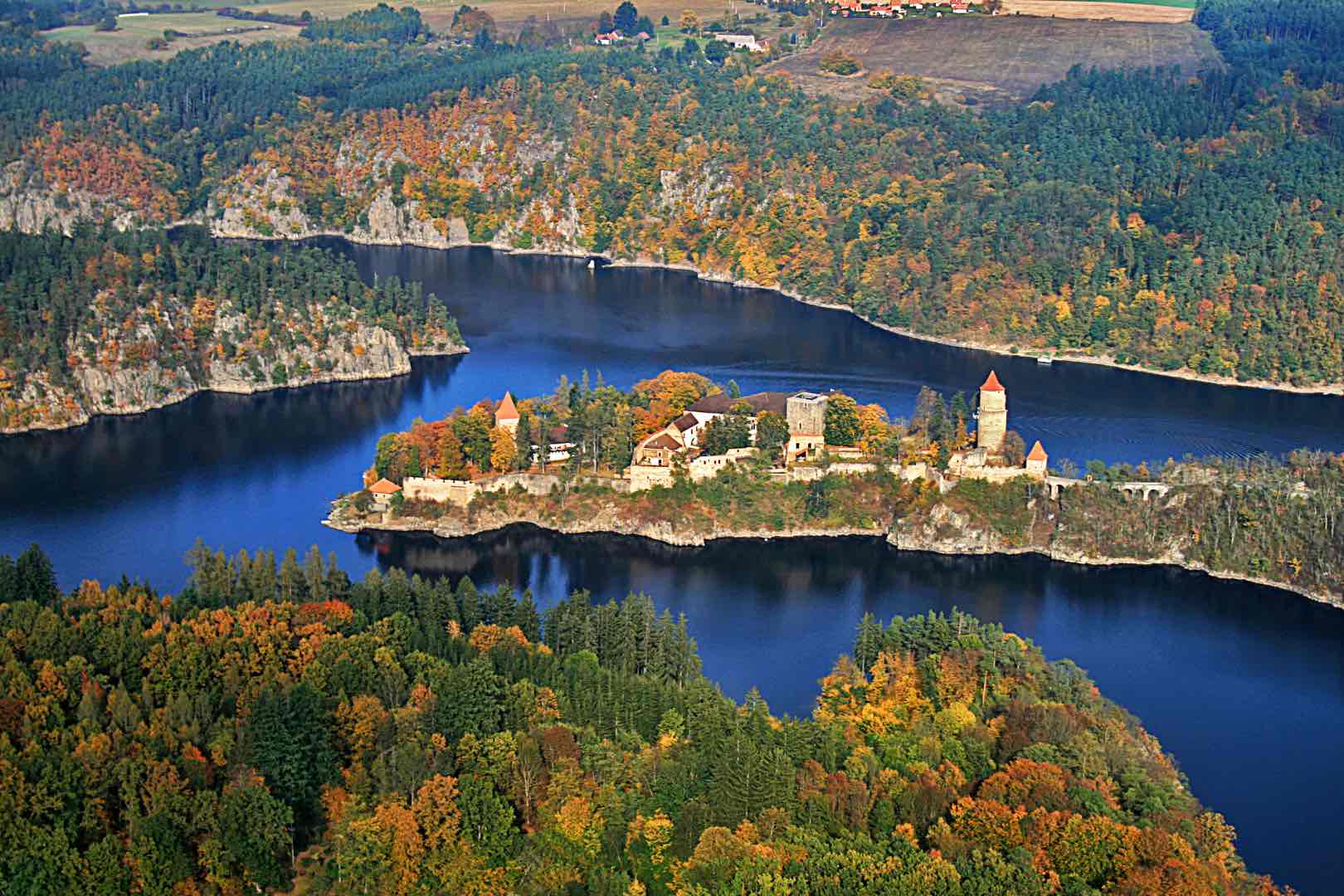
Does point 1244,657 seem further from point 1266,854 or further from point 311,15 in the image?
point 311,15

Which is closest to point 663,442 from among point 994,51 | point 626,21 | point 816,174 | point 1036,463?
point 1036,463

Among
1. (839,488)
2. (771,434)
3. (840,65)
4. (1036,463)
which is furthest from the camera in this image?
(840,65)

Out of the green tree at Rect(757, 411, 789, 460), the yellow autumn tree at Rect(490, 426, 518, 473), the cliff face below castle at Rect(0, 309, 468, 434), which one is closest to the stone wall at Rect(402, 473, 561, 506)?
the yellow autumn tree at Rect(490, 426, 518, 473)

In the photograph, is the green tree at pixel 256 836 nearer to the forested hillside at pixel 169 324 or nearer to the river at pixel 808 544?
the river at pixel 808 544

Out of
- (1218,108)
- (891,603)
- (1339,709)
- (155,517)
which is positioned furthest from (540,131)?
(1339,709)

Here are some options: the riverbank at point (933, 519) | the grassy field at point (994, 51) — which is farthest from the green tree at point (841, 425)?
the grassy field at point (994, 51)

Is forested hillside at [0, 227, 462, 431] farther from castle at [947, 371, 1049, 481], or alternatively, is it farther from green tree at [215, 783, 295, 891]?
green tree at [215, 783, 295, 891]

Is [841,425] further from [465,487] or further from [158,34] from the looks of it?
[158,34]
